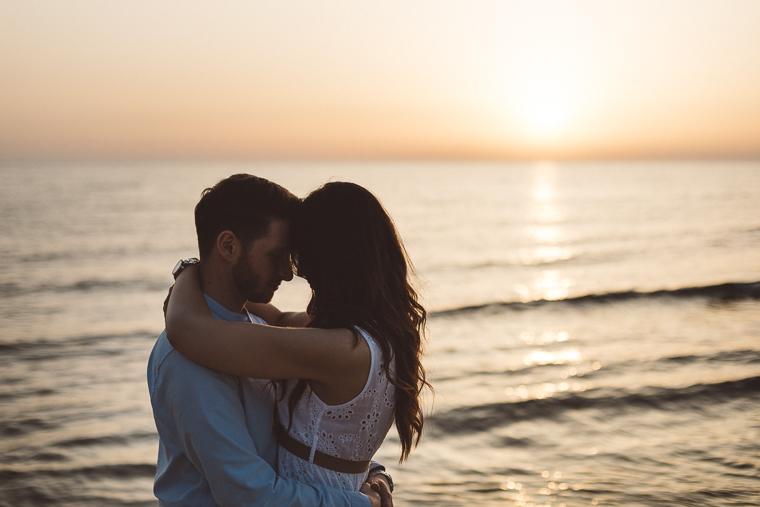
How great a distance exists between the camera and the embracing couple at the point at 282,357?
198 centimetres

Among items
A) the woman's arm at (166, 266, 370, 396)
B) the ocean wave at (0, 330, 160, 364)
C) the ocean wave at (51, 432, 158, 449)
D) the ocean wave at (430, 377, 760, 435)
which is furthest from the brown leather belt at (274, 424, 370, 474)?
the ocean wave at (0, 330, 160, 364)

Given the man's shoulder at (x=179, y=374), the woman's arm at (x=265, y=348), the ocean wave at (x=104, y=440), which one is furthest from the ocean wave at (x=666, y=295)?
the man's shoulder at (x=179, y=374)

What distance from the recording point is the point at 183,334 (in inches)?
78.8

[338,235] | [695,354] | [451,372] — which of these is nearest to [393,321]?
[338,235]

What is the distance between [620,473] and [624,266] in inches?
673

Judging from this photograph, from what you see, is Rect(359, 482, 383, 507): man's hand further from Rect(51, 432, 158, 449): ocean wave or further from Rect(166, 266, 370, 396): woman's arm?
Rect(51, 432, 158, 449): ocean wave

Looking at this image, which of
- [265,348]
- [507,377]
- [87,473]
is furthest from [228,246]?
[507,377]

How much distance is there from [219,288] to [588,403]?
7663 millimetres

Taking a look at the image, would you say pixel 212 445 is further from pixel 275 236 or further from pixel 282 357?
pixel 275 236

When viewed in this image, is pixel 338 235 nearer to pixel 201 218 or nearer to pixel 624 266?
pixel 201 218

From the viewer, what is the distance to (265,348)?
200 cm

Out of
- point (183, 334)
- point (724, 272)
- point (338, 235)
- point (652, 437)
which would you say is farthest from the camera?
point (724, 272)

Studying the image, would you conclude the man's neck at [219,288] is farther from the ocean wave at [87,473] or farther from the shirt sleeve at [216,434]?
the ocean wave at [87,473]

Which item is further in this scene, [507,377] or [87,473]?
[507,377]
